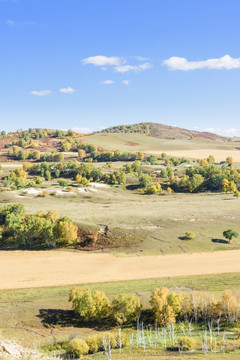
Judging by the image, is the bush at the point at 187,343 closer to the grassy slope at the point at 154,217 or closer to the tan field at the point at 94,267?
the tan field at the point at 94,267

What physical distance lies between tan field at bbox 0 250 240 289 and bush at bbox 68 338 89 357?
825 inches

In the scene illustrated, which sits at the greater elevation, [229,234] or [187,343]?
[229,234]

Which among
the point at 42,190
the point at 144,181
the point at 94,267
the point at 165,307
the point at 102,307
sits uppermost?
the point at 144,181

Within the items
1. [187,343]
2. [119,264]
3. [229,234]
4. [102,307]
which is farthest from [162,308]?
[229,234]

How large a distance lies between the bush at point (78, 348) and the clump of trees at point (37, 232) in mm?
39211

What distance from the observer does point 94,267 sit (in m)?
61.8

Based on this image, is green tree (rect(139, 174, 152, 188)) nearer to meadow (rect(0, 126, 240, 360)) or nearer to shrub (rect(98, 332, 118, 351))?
meadow (rect(0, 126, 240, 360))

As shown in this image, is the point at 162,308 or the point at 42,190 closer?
the point at 162,308

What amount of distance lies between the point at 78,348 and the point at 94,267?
2846cm

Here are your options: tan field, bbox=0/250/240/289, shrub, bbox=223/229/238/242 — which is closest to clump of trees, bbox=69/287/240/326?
tan field, bbox=0/250/240/289

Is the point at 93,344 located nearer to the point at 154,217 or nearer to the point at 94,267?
the point at 94,267

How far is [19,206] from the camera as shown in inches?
3105

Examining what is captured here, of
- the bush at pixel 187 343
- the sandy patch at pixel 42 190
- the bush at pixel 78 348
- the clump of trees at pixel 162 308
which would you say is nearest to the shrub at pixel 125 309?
the clump of trees at pixel 162 308

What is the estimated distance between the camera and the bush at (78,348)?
3341 cm
